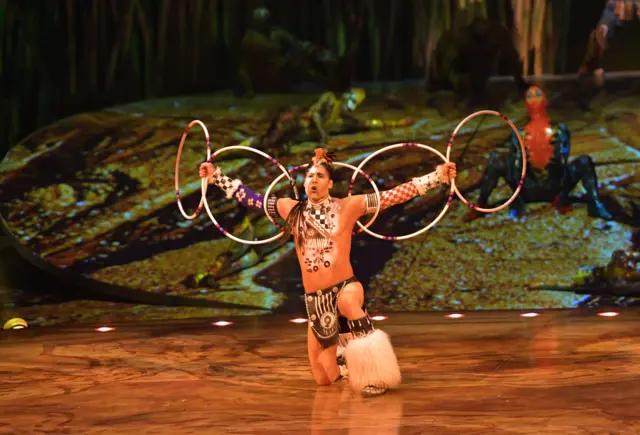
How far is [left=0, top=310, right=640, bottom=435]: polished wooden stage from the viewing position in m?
3.59

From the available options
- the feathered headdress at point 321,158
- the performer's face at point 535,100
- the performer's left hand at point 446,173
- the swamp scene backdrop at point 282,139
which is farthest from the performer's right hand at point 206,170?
the performer's face at point 535,100

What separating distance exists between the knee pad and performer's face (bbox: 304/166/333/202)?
637 mm

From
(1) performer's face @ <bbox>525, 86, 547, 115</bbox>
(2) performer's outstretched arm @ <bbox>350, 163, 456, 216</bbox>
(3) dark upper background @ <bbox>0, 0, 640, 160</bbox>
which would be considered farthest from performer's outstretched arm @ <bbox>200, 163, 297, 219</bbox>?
(1) performer's face @ <bbox>525, 86, 547, 115</bbox>

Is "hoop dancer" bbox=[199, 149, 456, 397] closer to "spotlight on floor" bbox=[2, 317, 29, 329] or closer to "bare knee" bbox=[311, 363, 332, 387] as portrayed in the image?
"bare knee" bbox=[311, 363, 332, 387]

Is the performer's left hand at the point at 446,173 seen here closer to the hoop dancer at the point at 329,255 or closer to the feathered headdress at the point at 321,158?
the hoop dancer at the point at 329,255

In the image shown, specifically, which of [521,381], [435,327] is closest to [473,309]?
[435,327]

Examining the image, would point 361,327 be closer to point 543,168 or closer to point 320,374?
point 320,374

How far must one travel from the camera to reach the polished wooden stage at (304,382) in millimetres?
3588

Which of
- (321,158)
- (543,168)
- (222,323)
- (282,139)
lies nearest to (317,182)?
(321,158)

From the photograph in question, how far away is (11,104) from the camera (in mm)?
7211

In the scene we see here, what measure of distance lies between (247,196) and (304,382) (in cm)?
100

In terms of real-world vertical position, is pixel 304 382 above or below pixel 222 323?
above

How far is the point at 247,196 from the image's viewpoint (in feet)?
15.3

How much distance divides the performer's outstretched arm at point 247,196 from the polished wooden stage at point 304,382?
86 centimetres
